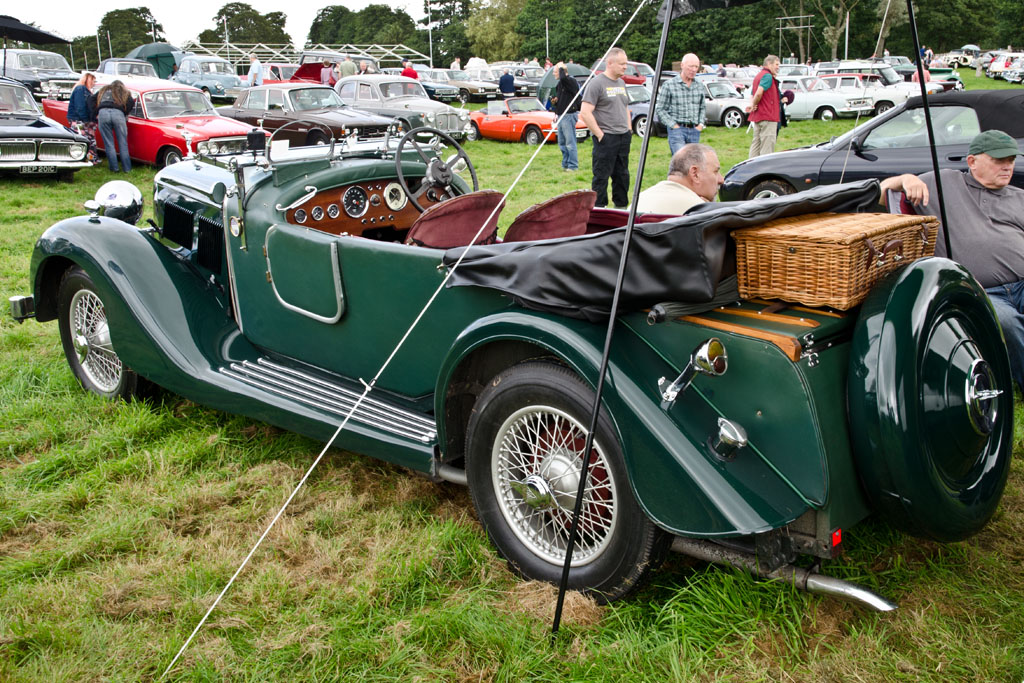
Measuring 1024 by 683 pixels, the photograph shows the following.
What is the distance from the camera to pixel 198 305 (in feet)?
13.7

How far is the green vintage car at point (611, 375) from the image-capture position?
228 cm

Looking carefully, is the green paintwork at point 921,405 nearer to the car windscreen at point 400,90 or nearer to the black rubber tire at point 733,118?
the car windscreen at point 400,90

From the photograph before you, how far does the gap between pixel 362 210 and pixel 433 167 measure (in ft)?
1.50

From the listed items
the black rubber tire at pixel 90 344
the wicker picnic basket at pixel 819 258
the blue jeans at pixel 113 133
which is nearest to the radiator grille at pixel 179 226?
the black rubber tire at pixel 90 344

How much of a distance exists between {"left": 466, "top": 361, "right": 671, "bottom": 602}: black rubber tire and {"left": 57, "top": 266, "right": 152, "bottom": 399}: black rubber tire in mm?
2339

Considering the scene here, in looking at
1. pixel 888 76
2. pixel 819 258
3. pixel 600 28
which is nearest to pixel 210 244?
pixel 819 258

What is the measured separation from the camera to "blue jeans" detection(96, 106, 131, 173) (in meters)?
12.7

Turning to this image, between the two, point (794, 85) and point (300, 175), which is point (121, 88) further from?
point (794, 85)

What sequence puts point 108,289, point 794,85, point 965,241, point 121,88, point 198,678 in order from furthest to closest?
point 794,85 → point 121,88 → point 965,241 → point 108,289 → point 198,678

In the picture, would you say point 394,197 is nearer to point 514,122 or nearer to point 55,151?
point 55,151

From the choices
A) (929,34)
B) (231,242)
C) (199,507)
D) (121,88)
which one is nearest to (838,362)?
(199,507)

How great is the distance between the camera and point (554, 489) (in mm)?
2785

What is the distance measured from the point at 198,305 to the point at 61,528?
1.25m

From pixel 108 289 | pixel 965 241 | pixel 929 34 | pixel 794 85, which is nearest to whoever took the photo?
pixel 108 289
